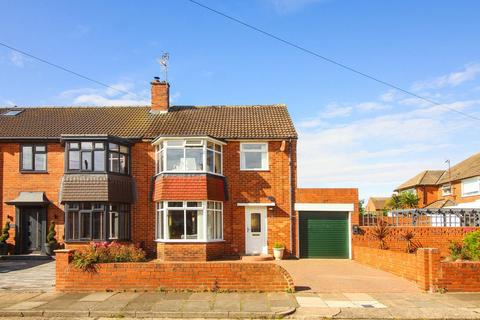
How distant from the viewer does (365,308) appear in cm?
1028

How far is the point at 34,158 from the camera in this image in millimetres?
21594

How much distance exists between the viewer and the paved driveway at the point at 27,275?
13.1 m

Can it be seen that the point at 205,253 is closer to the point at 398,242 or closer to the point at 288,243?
the point at 288,243

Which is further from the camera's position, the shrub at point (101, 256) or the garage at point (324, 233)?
the garage at point (324, 233)

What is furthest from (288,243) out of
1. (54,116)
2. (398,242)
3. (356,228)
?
(54,116)

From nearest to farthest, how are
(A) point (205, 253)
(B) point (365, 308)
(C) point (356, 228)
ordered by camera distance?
(B) point (365, 308) → (A) point (205, 253) → (C) point (356, 228)

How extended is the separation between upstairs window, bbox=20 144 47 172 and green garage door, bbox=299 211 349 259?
11.9 meters

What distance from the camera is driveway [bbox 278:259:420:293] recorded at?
41.1ft

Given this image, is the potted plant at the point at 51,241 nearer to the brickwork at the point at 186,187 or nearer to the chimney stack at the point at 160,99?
the brickwork at the point at 186,187

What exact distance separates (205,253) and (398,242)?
308 inches

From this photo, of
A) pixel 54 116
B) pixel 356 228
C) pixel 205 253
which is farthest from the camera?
pixel 54 116

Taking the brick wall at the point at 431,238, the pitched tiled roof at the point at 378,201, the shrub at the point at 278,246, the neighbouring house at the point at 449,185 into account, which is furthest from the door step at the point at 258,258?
the pitched tiled roof at the point at 378,201

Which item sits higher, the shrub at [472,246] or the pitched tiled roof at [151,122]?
Result: the pitched tiled roof at [151,122]

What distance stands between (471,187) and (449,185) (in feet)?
17.2
